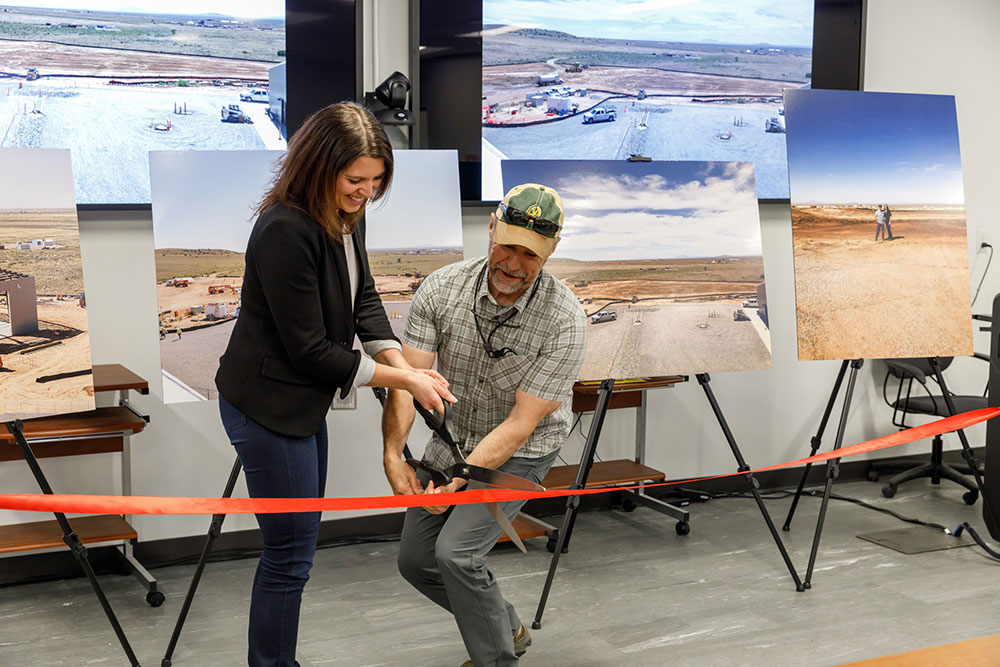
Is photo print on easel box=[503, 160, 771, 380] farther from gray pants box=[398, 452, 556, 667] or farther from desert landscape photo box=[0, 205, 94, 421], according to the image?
desert landscape photo box=[0, 205, 94, 421]

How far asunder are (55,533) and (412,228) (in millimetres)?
1476

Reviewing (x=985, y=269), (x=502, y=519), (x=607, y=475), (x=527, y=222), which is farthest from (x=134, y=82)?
(x=985, y=269)

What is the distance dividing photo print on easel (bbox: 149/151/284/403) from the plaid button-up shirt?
35.0 inches

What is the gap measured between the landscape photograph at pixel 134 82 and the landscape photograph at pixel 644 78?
0.89 meters

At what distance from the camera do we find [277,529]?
1942 mm

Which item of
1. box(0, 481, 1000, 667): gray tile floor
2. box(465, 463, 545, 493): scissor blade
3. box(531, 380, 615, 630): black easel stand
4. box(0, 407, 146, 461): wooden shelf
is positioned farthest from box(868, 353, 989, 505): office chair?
box(0, 407, 146, 461): wooden shelf

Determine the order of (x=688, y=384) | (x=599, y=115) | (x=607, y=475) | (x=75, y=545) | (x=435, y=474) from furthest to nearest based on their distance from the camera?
(x=688, y=384) → (x=599, y=115) → (x=607, y=475) → (x=75, y=545) → (x=435, y=474)

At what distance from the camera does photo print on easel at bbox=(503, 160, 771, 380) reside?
3.36 metres

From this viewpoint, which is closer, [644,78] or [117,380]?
[117,380]

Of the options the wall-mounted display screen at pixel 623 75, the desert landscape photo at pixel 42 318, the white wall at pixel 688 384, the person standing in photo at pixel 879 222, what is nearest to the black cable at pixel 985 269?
the white wall at pixel 688 384

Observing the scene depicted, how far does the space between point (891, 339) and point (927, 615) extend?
3.50ft

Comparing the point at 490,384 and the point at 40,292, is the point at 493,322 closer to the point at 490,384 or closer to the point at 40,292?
the point at 490,384

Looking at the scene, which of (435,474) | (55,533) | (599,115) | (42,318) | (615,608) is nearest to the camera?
(435,474)

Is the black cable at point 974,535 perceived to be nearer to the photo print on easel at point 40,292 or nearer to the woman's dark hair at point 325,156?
the woman's dark hair at point 325,156
